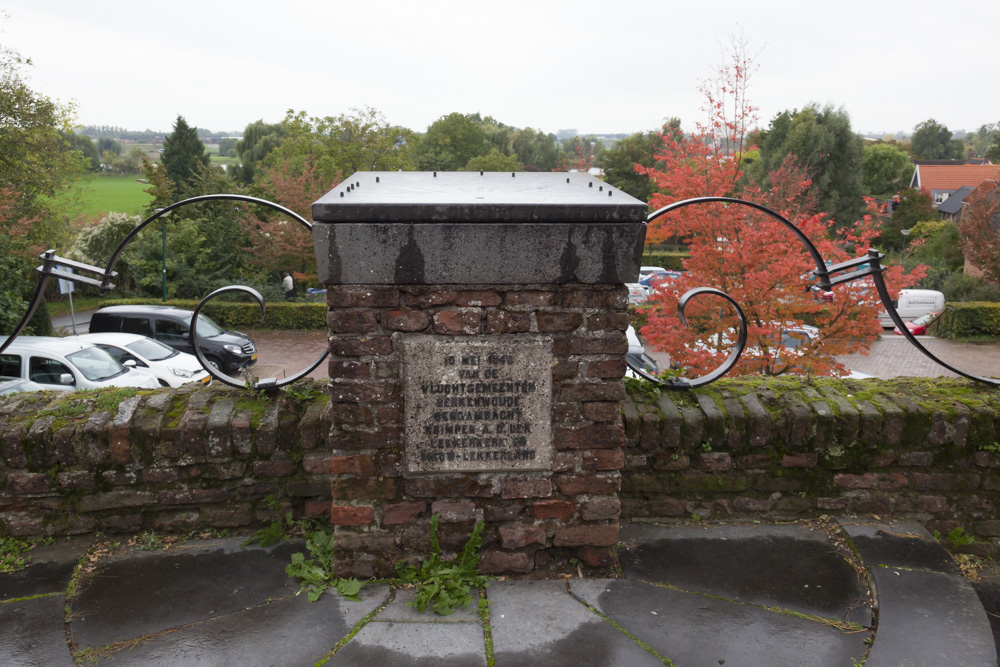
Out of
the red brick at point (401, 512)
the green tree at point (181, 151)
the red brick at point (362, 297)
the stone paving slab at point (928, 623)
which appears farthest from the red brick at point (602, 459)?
the green tree at point (181, 151)

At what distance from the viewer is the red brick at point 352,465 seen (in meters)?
2.96

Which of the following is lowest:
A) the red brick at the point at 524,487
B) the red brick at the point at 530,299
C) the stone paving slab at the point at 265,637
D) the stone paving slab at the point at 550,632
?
the stone paving slab at the point at 550,632

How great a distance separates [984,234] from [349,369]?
24.8m

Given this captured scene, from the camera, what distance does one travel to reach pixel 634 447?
3.60 m

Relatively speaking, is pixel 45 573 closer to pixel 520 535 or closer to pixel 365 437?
pixel 365 437

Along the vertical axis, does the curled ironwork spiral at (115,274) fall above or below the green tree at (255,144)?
below

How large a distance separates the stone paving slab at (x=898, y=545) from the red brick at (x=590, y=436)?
1.45m

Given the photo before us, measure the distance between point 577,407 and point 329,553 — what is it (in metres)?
1.41

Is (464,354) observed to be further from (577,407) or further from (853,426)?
(853,426)

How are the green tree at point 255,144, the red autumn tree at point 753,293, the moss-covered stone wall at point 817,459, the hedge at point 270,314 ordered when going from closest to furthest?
the moss-covered stone wall at point 817,459, the red autumn tree at point 753,293, the hedge at point 270,314, the green tree at point 255,144

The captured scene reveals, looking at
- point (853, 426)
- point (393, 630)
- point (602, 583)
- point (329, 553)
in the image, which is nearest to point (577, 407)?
point (602, 583)

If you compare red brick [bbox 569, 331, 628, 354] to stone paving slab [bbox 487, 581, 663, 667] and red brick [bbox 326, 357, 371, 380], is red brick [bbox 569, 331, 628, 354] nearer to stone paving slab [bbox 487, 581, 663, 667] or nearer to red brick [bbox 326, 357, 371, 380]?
red brick [bbox 326, 357, 371, 380]

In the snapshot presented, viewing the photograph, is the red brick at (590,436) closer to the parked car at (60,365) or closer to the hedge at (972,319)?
the parked car at (60,365)

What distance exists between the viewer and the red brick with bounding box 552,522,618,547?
311cm
